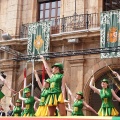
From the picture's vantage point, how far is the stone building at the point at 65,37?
557 inches

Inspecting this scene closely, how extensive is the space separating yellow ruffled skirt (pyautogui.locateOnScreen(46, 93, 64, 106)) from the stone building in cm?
568

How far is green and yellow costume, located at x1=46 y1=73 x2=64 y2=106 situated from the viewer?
765cm

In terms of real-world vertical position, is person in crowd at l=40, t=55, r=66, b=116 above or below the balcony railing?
below

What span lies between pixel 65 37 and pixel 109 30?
6.62 feet

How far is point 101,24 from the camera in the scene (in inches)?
543

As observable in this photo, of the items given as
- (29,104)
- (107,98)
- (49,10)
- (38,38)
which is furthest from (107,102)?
(49,10)

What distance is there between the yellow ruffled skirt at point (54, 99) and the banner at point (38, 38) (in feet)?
23.9

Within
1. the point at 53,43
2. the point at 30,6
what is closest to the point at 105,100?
the point at 53,43

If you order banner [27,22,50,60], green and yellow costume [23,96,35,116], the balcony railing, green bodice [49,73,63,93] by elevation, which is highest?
the balcony railing

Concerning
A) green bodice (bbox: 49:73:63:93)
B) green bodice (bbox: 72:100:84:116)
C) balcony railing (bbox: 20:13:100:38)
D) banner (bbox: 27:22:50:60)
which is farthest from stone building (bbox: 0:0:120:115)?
green bodice (bbox: 49:73:63:93)

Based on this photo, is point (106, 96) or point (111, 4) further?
point (111, 4)

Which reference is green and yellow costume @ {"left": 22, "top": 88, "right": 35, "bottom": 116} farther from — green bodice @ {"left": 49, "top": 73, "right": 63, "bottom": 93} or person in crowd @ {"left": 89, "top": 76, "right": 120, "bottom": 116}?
green bodice @ {"left": 49, "top": 73, "right": 63, "bottom": 93}

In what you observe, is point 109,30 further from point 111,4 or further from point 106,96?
point 106,96

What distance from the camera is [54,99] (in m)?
7.65
